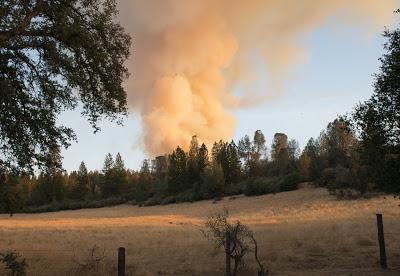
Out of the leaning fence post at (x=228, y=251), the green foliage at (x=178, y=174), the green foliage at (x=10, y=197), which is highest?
the green foliage at (x=178, y=174)

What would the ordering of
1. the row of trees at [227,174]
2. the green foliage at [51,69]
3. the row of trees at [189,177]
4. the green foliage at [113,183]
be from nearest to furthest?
the green foliage at [51,69] → the row of trees at [227,174] → the row of trees at [189,177] → the green foliage at [113,183]

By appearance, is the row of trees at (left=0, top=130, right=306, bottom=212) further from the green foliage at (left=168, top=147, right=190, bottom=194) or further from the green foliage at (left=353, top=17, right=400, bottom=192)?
the green foliage at (left=353, top=17, right=400, bottom=192)

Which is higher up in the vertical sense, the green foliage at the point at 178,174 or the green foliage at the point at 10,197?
the green foliage at the point at 178,174

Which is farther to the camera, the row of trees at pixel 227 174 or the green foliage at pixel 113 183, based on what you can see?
the green foliage at pixel 113 183

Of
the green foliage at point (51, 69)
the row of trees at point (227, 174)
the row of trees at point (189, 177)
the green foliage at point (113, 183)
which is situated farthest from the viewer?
the green foliage at point (113, 183)

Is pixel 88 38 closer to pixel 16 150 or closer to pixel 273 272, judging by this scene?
pixel 16 150

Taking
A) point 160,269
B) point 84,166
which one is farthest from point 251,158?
point 160,269

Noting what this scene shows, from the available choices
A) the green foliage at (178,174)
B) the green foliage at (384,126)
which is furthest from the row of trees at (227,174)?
the green foliage at (384,126)

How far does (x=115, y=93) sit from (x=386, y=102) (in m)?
9.62

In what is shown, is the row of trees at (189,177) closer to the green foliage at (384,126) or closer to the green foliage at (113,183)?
the green foliage at (113,183)

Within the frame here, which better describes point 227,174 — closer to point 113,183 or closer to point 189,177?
point 189,177

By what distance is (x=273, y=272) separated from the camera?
17.8 metres

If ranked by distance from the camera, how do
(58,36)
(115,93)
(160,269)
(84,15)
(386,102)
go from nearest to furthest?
(58,36)
(84,15)
(115,93)
(386,102)
(160,269)

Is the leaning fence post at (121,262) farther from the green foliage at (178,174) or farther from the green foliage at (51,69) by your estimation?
the green foliage at (178,174)
